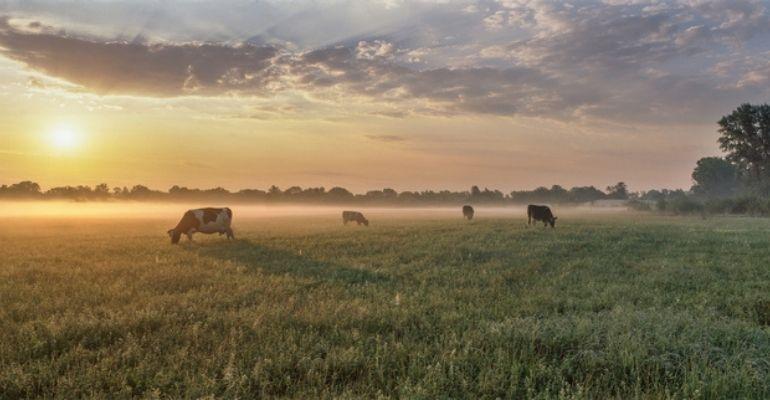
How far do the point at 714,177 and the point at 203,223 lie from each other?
6139 inches

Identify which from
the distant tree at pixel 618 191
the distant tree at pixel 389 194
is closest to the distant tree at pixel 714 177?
the distant tree at pixel 618 191

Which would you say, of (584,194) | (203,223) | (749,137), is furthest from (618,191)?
(203,223)

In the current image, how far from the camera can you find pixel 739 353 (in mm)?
6074

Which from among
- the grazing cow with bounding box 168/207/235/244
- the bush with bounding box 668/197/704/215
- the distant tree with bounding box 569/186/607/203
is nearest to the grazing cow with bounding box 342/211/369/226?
→ the grazing cow with bounding box 168/207/235/244

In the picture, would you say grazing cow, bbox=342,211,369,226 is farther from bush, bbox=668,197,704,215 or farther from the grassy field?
bush, bbox=668,197,704,215

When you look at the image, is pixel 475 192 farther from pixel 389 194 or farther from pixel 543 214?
pixel 543 214

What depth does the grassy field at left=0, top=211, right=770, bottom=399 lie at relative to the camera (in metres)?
5.27

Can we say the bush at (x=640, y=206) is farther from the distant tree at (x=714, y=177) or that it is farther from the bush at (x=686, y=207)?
the distant tree at (x=714, y=177)

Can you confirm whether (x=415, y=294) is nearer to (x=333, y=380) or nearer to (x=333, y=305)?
(x=333, y=305)

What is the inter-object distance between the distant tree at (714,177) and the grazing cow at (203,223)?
150 metres

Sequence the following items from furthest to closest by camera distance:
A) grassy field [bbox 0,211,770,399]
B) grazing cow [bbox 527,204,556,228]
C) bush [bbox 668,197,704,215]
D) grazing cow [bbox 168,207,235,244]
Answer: bush [bbox 668,197,704,215] < grazing cow [bbox 527,204,556,228] < grazing cow [bbox 168,207,235,244] < grassy field [bbox 0,211,770,399]

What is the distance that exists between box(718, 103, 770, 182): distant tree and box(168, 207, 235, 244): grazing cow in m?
82.4

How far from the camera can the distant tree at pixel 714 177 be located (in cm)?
13500

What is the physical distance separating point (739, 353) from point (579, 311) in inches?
115
